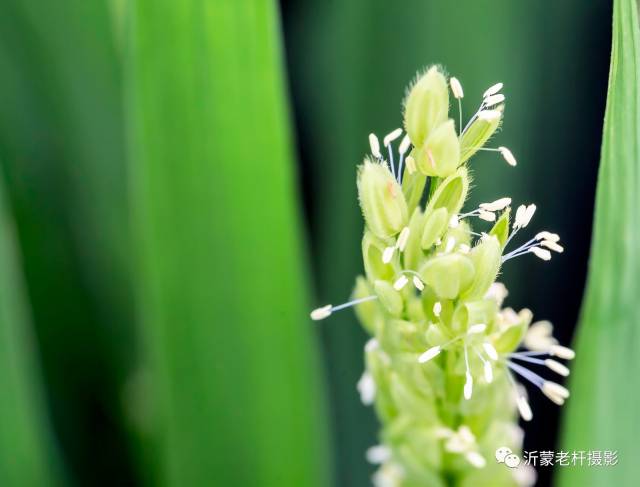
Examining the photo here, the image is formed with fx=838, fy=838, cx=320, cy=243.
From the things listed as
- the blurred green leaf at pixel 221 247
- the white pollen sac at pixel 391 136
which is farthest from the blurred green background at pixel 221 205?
the white pollen sac at pixel 391 136

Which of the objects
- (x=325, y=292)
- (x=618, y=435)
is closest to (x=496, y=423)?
(x=618, y=435)

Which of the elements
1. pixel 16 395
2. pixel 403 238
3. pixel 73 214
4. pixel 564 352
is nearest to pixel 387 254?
pixel 403 238

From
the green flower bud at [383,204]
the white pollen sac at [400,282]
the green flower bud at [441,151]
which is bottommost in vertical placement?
the white pollen sac at [400,282]

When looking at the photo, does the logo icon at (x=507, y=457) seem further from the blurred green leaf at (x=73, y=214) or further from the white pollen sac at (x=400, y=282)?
the blurred green leaf at (x=73, y=214)

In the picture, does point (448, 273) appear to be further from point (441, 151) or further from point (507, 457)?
point (507, 457)

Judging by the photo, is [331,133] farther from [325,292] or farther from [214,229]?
[214,229]

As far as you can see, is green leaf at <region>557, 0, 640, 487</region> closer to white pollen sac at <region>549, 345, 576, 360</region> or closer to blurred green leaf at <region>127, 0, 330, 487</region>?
white pollen sac at <region>549, 345, 576, 360</region>

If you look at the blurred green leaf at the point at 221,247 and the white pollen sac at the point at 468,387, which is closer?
the white pollen sac at the point at 468,387
